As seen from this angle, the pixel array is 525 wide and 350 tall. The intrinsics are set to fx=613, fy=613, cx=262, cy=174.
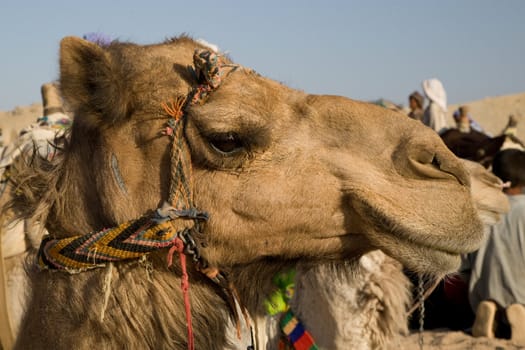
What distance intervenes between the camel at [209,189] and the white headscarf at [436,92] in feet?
32.0

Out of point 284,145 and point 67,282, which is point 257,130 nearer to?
point 284,145

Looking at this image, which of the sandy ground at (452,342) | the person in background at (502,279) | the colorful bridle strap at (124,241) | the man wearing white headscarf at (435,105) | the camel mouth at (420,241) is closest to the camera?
the camel mouth at (420,241)

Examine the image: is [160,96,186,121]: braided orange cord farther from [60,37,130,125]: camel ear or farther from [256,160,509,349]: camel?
[256,160,509,349]: camel

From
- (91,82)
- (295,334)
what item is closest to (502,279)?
(295,334)

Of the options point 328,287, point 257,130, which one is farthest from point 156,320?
point 328,287

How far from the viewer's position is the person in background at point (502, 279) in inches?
248

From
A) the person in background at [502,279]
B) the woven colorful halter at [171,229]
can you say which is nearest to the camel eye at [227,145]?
the woven colorful halter at [171,229]

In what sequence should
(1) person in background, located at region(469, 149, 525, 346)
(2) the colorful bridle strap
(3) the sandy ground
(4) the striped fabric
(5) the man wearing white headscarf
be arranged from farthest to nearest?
1. (5) the man wearing white headscarf
2. (1) person in background, located at region(469, 149, 525, 346)
3. (3) the sandy ground
4. (4) the striped fabric
5. (2) the colorful bridle strap

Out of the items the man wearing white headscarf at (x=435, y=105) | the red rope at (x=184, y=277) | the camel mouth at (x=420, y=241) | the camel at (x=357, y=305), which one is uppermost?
the man wearing white headscarf at (x=435, y=105)

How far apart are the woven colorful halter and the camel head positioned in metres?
0.03

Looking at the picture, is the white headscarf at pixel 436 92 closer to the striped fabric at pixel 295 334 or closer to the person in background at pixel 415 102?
the person in background at pixel 415 102

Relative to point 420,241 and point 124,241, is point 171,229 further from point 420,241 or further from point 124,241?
point 420,241

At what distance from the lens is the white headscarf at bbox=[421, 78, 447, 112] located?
11531mm

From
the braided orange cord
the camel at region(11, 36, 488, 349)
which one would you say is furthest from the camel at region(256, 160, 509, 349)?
the braided orange cord
